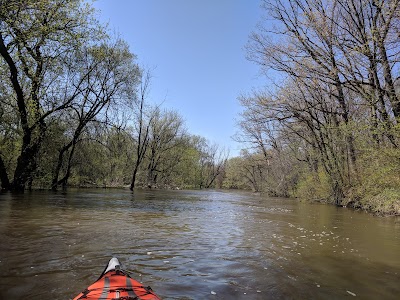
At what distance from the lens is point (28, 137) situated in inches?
733

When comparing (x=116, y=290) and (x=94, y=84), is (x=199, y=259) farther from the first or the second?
(x=94, y=84)

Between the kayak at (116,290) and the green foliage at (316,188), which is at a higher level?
the green foliage at (316,188)

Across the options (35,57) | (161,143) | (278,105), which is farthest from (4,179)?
→ (161,143)

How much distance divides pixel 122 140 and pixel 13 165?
8.09 meters

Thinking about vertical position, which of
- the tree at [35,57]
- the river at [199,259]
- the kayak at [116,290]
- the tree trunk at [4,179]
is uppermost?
the tree at [35,57]

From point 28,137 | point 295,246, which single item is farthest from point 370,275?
point 28,137

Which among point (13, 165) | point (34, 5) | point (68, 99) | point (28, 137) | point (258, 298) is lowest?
point (258, 298)

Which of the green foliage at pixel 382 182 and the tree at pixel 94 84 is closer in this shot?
the green foliage at pixel 382 182

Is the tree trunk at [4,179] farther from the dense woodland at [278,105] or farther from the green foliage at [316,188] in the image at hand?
the green foliage at [316,188]

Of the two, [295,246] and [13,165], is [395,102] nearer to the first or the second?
[295,246]

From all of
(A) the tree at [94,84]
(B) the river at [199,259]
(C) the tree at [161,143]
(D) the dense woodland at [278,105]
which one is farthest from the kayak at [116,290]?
(C) the tree at [161,143]

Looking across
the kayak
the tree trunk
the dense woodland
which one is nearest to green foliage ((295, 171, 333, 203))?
the dense woodland

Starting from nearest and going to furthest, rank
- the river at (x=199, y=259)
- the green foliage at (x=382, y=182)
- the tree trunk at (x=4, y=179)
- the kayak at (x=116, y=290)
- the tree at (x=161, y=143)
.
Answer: the kayak at (x=116, y=290), the river at (x=199, y=259), the green foliage at (x=382, y=182), the tree trunk at (x=4, y=179), the tree at (x=161, y=143)

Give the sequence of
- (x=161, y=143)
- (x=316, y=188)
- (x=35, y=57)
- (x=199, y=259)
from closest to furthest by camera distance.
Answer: (x=199, y=259)
(x=35, y=57)
(x=316, y=188)
(x=161, y=143)
